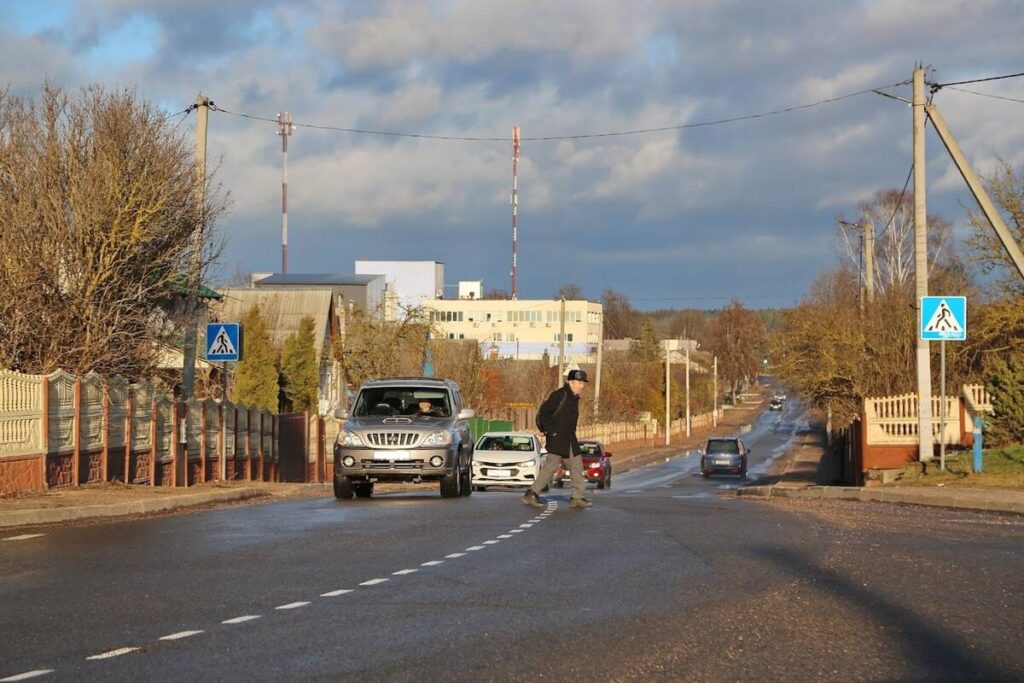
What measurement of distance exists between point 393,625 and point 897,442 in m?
27.8

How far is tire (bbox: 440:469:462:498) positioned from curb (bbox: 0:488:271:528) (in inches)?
144

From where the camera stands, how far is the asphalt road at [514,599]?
791 centimetres

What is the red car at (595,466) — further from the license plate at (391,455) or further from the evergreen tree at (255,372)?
the license plate at (391,455)

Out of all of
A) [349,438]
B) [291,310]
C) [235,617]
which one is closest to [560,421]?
[349,438]

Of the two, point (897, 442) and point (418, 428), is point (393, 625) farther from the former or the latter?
point (897, 442)

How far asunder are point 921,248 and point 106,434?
623 inches

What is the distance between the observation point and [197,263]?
90.9ft

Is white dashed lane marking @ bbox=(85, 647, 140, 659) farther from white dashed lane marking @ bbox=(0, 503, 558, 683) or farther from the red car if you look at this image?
the red car

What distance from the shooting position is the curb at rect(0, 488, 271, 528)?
17031mm

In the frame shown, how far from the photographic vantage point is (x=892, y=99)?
29.8 metres

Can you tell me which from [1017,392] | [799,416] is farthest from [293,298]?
[799,416]

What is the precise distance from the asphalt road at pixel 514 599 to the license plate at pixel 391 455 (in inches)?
178

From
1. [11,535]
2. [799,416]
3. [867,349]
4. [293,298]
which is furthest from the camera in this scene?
[799,416]

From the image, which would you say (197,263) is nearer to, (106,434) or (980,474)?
(106,434)
